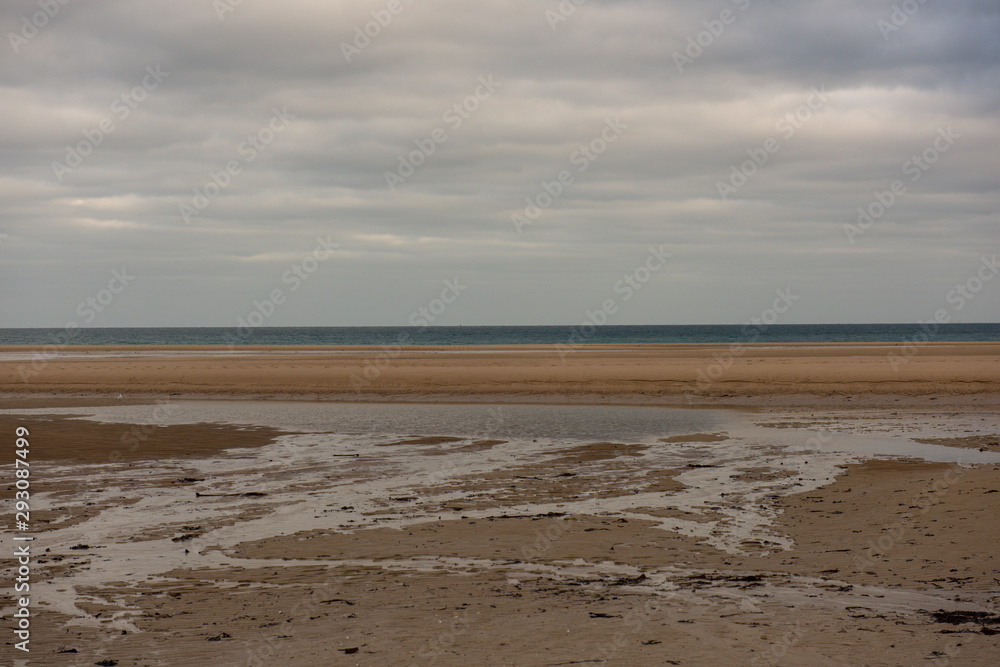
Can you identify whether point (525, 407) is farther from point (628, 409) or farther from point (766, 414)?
point (766, 414)

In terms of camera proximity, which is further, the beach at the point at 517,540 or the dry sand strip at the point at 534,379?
the dry sand strip at the point at 534,379

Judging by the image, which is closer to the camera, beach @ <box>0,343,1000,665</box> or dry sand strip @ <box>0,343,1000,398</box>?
beach @ <box>0,343,1000,665</box>

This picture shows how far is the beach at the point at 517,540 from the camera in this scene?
696 cm

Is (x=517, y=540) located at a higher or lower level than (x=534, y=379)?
lower

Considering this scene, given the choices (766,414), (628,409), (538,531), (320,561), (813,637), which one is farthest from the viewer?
(628,409)

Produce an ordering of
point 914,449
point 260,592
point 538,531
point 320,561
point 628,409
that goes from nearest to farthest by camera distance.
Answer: point 260,592 → point 320,561 → point 538,531 → point 914,449 → point 628,409

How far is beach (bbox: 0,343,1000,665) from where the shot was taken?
6.96m

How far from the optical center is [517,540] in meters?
10.6

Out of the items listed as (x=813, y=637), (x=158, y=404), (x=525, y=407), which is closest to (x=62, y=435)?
(x=158, y=404)

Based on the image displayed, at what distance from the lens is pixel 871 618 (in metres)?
7.34

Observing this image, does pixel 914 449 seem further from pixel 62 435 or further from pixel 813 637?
pixel 62 435

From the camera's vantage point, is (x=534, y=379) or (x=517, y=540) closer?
(x=517, y=540)

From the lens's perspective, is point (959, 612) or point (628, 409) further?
point (628, 409)

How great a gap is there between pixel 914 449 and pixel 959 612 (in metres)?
12.4
